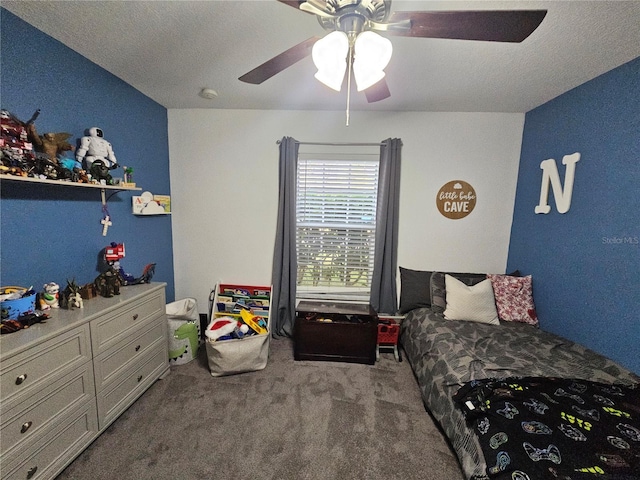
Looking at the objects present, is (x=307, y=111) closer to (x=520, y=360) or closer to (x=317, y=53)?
(x=317, y=53)

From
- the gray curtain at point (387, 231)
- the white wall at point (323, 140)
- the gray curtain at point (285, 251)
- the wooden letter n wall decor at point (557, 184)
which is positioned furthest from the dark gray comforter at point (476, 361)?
the gray curtain at point (285, 251)

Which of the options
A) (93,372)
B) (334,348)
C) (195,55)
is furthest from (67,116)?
(334,348)

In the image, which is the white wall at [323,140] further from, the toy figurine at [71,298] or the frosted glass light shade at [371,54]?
the frosted glass light shade at [371,54]

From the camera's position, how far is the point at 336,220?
2.76m

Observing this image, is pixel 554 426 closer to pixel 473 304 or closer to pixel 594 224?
pixel 473 304

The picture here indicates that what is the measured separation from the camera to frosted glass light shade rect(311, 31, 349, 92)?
0.98m

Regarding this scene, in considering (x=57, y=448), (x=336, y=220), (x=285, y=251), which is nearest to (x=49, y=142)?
(x=57, y=448)

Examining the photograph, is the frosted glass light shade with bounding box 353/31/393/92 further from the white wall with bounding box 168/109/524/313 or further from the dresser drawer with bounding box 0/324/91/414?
the dresser drawer with bounding box 0/324/91/414

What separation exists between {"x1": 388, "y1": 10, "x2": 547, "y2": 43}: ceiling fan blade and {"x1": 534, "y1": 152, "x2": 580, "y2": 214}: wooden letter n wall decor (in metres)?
1.58

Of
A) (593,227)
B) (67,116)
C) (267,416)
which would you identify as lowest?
(267,416)

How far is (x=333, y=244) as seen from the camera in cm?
280

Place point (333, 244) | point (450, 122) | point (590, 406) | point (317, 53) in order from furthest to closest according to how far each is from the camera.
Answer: point (333, 244), point (450, 122), point (590, 406), point (317, 53)

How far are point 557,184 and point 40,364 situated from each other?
11.6 ft

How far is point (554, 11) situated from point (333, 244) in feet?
7.12
